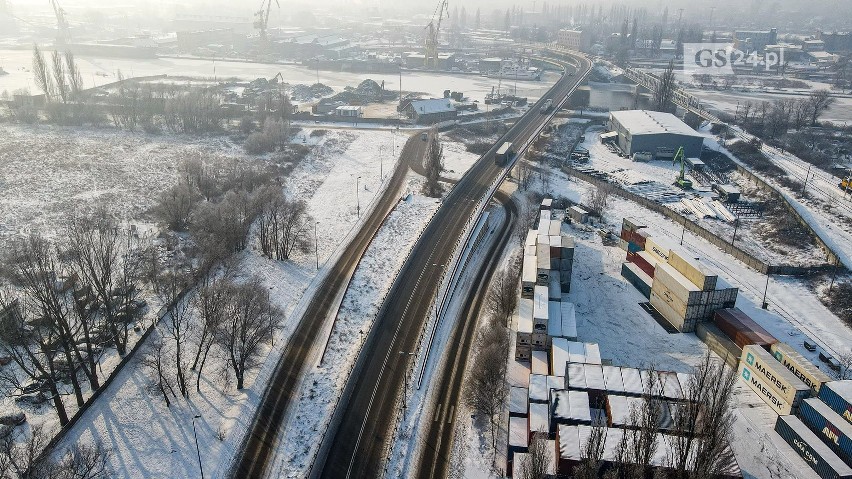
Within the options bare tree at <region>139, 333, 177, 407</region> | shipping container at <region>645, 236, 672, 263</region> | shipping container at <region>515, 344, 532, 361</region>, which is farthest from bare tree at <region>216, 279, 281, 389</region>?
shipping container at <region>645, 236, 672, 263</region>

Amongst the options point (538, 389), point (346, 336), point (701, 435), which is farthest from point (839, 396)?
point (346, 336)

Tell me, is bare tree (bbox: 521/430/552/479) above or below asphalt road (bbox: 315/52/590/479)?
above

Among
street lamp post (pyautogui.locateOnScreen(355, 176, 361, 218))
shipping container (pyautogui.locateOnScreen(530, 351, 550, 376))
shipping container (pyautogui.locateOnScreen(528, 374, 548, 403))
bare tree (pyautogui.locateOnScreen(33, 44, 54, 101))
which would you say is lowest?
shipping container (pyautogui.locateOnScreen(530, 351, 550, 376))

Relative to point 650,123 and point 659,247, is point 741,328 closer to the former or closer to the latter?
point 659,247

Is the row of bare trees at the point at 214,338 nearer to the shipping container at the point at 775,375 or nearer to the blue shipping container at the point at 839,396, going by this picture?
the shipping container at the point at 775,375

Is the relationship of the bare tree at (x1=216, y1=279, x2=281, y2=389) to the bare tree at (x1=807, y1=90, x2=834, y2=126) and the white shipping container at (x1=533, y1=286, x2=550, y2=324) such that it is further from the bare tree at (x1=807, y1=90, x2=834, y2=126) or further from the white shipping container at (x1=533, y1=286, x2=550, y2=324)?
the bare tree at (x1=807, y1=90, x2=834, y2=126)

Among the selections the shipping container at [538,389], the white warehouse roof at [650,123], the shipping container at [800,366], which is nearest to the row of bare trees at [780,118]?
the white warehouse roof at [650,123]
